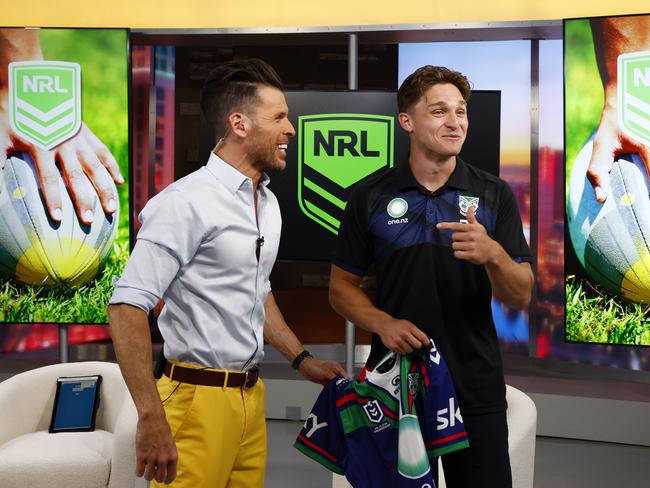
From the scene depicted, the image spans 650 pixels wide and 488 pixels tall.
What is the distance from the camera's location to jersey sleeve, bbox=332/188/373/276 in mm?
2395

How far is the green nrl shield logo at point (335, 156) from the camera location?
5.06m

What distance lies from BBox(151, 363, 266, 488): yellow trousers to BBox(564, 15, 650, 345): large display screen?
10.3ft

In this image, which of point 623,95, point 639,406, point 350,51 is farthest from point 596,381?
point 350,51

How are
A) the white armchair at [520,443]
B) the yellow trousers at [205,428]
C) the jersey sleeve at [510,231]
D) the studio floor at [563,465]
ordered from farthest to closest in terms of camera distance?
the studio floor at [563,465]
the white armchair at [520,443]
the jersey sleeve at [510,231]
the yellow trousers at [205,428]

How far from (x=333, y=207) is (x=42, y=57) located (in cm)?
190

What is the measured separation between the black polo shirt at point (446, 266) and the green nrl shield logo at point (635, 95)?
2738mm

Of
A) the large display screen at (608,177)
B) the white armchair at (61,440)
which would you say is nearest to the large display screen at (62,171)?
the white armchair at (61,440)

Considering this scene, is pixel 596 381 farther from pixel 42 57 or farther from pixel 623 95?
pixel 42 57

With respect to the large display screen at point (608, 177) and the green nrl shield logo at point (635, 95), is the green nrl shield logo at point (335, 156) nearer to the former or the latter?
the large display screen at point (608, 177)

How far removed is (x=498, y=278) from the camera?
2152mm

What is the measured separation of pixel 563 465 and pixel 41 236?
10.2ft

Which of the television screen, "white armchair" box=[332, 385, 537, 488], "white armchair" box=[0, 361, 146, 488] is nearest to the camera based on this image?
"white armchair" box=[332, 385, 537, 488]

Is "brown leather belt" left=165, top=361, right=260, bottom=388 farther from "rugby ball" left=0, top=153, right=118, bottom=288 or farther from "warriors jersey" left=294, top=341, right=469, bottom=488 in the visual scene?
"rugby ball" left=0, top=153, right=118, bottom=288

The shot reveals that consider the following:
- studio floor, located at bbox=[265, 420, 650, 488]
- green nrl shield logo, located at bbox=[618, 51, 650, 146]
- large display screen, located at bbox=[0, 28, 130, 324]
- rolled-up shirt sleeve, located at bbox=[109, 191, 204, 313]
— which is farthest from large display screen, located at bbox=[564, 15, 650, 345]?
rolled-up shirt sleeve, located at bbox=[109, 191, 204, 313]
